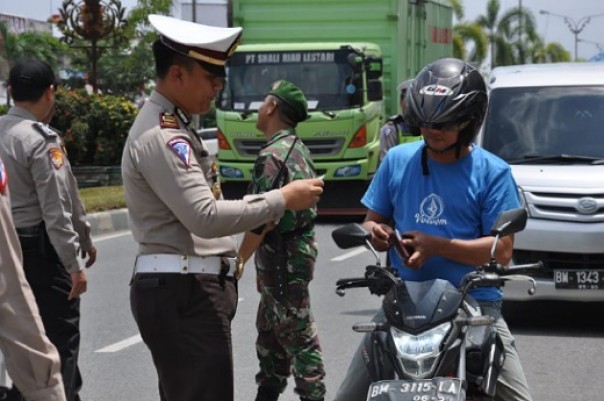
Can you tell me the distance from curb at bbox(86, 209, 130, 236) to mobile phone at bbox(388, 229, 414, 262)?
41.0 ft

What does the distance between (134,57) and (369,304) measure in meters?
→ 30.5

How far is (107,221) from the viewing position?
55.9 ft

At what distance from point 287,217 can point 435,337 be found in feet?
8.69

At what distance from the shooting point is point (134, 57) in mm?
40219

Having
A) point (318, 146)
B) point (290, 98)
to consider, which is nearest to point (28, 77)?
point (290, 98)

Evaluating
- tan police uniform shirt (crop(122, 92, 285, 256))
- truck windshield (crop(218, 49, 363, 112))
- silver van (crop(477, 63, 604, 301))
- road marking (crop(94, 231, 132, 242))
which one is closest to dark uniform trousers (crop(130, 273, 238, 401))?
tan police uniform shirt (crop(122, 92, 285, 256))

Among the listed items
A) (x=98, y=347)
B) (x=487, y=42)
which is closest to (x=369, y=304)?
(x=98, y=347)

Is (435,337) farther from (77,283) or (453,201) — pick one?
(77,283)

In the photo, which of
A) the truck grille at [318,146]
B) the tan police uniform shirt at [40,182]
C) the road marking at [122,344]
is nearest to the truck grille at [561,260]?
the road marking at [122,344]

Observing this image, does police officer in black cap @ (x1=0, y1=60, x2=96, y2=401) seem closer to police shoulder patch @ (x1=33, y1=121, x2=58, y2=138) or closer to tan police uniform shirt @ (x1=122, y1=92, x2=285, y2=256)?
police shoulder patch @ (x1=33, y1=121, x2=58, y2=138)

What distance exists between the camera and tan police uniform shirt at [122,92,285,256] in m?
4.44

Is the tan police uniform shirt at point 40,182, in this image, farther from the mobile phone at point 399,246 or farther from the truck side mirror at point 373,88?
the truck side mirror at point 373,88

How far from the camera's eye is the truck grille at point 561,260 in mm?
9344

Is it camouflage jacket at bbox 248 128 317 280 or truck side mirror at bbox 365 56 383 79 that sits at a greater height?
truck side mirror at bbox 365 56 383 79
